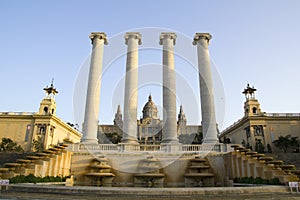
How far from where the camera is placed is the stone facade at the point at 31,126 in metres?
71.8

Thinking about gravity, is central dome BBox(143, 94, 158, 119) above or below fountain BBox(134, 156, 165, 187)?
above

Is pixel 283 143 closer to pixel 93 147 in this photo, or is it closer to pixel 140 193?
pixel 93 147

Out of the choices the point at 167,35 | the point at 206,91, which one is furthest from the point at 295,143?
the point at 167,35

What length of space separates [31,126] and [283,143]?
256ft

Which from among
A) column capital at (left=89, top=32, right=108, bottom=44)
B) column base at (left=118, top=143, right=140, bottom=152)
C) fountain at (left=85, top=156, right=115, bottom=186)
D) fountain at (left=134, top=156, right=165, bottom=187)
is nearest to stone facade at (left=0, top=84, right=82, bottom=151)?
column capital at (left=89, top=32, right=108, bottom=44)

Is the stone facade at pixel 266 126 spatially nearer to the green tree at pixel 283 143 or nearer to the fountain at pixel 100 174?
the green tree at pixel 283 143

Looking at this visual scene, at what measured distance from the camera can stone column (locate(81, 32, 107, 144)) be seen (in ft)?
108

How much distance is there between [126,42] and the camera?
39.2 m

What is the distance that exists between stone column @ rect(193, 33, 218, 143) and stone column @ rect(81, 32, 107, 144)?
52.6 ft

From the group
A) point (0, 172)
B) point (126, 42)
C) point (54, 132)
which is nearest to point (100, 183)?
point (0, 172)

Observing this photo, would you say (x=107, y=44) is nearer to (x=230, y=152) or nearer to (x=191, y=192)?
(x=230, y=152)

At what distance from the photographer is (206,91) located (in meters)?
34.7

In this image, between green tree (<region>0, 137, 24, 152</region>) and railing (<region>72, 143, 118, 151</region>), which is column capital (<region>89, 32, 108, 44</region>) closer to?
railing (<region>72, 143, 118, 151</region>)

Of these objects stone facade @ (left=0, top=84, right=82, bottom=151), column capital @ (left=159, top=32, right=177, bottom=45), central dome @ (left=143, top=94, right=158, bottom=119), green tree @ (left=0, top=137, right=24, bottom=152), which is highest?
central dome @ (left=143, top=94, right=158, bottom=119)
